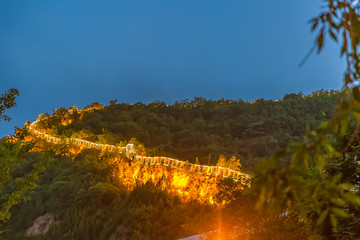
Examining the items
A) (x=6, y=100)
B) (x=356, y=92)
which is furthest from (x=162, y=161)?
(x=356, y=92)

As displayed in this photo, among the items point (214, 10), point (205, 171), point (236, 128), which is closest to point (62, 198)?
point (205, 171)

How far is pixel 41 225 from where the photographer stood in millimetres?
16344

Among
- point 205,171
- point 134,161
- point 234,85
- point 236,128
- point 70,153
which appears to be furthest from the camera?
point 234,85

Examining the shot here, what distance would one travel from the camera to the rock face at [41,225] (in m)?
15.8

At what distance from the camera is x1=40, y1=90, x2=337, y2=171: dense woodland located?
81.0 ft

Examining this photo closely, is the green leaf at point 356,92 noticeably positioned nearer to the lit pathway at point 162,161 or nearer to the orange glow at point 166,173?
the lit pathway at point 162,161

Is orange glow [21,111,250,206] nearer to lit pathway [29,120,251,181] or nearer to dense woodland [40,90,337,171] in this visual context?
lit pathway [29,120,251,181]

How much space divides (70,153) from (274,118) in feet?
66.7

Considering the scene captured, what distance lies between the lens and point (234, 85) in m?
178

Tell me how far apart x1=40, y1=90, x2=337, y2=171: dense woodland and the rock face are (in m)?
7.93

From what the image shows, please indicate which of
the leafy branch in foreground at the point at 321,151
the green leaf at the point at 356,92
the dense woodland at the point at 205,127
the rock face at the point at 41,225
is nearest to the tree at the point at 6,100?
the leafy branch in foreground at the point at 321,151

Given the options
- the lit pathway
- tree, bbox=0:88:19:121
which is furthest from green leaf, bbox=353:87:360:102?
the lit pathway

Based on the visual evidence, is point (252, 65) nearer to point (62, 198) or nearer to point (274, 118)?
point (274, 118)

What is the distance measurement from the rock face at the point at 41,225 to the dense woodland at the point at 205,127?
7930mm
